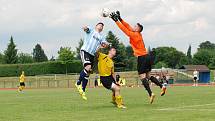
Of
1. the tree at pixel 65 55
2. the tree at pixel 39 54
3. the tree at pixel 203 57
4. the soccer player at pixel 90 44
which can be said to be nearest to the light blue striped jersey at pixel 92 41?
the soccer player at pixel 90 44

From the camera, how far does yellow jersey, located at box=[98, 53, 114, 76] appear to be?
14508 millimetres

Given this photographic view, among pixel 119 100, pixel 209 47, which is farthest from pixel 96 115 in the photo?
pixel 209 47

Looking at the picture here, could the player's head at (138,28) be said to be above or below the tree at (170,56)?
below

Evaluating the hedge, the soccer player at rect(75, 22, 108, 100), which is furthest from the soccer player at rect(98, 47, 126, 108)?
the hedge

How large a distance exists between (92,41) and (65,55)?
89.8 metres

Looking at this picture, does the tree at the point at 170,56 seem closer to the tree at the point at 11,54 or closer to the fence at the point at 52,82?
the tree at the point at 11,54

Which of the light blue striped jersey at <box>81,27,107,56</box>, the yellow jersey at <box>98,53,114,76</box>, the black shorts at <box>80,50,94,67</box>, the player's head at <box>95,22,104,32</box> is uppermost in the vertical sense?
the player's head at <box>95,22,104,32</box>

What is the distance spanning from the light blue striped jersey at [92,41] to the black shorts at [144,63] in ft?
4.17

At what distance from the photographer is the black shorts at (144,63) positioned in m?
15.1

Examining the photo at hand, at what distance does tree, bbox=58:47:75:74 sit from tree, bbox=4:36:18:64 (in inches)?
530

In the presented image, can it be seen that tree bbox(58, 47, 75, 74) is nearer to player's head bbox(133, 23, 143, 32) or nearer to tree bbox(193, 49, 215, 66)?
tree bbox(193, 49, 215, 66)

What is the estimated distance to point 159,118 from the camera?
10.0 metres

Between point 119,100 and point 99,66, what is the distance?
1.24 metres

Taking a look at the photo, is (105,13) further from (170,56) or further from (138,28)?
(170,56)
